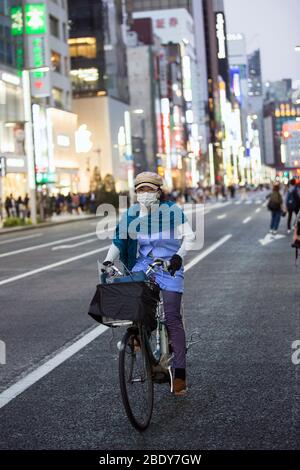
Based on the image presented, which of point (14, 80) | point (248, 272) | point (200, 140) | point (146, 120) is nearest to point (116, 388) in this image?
point (248, 272)

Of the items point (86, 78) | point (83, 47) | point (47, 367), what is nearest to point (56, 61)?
point (86, 78)

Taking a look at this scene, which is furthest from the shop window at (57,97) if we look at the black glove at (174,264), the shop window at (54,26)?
the black glove at (174,264)

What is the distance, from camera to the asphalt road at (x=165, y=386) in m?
5.41

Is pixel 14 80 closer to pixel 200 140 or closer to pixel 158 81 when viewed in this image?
pixel 158 81

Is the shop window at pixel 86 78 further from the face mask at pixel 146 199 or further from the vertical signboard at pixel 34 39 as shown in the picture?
the face mask at pixel 146 199

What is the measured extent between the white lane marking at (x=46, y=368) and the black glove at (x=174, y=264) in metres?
1.63

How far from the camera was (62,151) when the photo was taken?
257ft

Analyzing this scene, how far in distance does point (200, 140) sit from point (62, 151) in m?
97.0

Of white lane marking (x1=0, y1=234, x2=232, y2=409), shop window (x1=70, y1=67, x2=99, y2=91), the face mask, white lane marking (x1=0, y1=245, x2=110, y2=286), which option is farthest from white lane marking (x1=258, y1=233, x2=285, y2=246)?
shop window (x1=70, y1=67, x2=99, y2=91)

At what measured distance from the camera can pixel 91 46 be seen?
94.8m

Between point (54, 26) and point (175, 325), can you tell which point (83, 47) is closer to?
point (54, 26)

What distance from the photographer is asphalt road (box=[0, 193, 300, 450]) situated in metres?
5.41

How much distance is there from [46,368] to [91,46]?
295 feet

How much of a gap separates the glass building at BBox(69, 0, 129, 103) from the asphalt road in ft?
267
